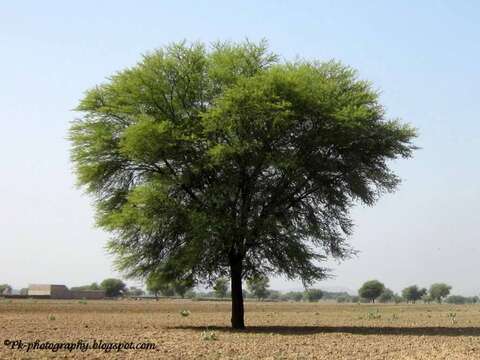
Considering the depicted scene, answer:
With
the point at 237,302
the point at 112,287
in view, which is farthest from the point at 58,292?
the point at 237,302

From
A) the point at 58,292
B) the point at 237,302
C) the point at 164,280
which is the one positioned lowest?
the point at 237,302

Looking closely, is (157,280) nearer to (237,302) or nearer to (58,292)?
(237,302)

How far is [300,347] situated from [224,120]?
432 inches

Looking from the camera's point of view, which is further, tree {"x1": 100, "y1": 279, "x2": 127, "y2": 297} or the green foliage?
tree {"x1": 100, "y1": 279, "x2": 127, "y2": 297}

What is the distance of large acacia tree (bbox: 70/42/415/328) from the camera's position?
27594mm

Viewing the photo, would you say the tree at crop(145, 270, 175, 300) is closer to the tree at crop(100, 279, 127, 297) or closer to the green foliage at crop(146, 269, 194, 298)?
the green foliage at crop(146, 269, 194, 298)

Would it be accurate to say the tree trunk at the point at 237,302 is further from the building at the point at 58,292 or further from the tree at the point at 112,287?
the tree at the point at 112,287

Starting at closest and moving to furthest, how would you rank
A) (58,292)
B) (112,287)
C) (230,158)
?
1. (230,158)
2. (58,292)
3. (112,287)

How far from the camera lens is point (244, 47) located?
30297 millimetres

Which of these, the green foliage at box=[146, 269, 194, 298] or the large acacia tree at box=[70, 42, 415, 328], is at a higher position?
the large acacia tree at box=[70, 42, 415, 328]

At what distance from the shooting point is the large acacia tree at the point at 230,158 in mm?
27594

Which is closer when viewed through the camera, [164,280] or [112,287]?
[164,280]

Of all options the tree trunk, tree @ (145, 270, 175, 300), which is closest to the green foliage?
tree @ (145, 270, 175, 300)

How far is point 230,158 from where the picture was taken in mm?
28312
